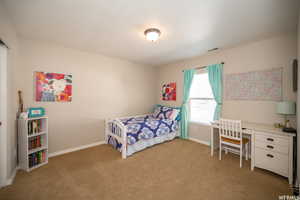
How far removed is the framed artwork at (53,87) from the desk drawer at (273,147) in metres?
3.87

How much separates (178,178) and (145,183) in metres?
0.54

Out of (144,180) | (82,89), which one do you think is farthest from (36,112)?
(144,180)

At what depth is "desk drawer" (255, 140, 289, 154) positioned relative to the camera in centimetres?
192

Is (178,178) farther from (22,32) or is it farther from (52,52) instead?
(22,32)

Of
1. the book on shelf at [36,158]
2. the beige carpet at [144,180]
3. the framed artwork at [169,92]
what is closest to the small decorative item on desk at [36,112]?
the book on shelf at [36,158]

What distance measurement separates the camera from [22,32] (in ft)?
7.36

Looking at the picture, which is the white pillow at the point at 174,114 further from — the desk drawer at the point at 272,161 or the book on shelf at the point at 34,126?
the book on shelf at the point at 34,126

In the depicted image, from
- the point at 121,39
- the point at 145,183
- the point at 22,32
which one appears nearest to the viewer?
the point at 145,183

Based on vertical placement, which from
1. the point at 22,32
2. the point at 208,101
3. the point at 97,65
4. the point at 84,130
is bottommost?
the point at 84,130

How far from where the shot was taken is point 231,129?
7.90 ft

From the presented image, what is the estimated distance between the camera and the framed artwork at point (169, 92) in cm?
427

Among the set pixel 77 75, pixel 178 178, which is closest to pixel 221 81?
pixel 178 178

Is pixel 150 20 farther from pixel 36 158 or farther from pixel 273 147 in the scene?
pixel 36 158

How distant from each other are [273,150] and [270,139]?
0.17 meters
